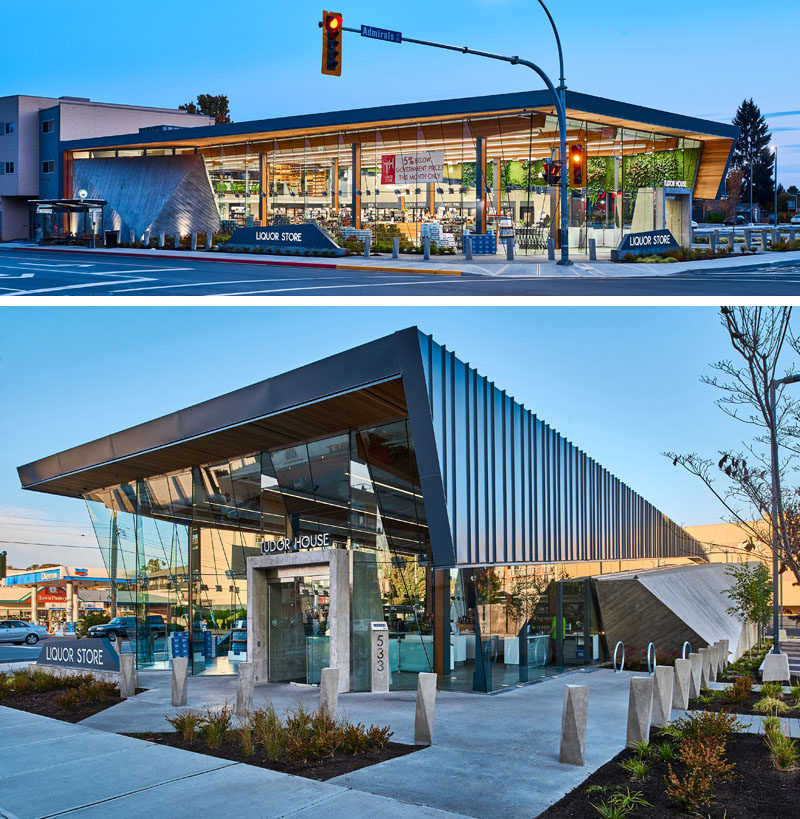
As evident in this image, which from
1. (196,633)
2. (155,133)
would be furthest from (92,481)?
(155,133)

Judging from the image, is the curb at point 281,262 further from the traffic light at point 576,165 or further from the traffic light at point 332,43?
the traffic light at point 332,43

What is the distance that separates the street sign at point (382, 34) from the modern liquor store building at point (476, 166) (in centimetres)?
955

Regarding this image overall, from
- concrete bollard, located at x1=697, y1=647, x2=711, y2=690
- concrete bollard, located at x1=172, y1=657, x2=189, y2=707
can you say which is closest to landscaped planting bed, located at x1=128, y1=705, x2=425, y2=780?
concrete bollard, located at x1=172, y1=657, x2=189, y2=707

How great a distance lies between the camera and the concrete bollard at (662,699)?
43.6 ft

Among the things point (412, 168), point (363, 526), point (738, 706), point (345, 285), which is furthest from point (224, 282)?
point (738, 706)

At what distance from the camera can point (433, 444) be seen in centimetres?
1797

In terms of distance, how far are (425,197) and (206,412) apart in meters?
26.9

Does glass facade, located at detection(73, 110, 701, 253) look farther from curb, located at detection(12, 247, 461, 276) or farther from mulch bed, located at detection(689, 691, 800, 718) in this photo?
mulch bed, located at detection(689, 691, 800, 718)

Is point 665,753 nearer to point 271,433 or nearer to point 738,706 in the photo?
point 738,706

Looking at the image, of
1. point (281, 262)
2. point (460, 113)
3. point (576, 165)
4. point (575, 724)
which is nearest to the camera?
point (575, 724)

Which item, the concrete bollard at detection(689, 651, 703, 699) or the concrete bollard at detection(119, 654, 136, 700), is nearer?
the concrete bollard at detection(689, 651, 703, 699)

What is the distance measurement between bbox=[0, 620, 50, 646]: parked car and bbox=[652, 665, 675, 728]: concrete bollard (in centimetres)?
4014

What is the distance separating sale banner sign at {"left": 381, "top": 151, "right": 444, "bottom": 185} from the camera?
151 ft

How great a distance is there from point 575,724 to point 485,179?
119 ft
